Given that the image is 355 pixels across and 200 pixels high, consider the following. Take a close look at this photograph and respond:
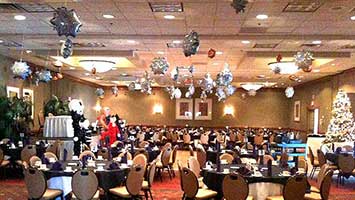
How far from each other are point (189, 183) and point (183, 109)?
20.1 metres

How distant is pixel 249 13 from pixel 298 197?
3266 mm

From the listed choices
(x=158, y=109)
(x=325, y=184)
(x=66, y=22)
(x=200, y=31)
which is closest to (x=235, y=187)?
(x=325, y=184)

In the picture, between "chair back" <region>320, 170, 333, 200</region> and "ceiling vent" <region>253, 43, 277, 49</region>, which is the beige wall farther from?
"chair back" <region>320, 170, 333, 200</region>

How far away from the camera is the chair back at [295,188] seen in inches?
253

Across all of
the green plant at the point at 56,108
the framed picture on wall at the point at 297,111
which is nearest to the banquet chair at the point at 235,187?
the green plant at the point at 56,108

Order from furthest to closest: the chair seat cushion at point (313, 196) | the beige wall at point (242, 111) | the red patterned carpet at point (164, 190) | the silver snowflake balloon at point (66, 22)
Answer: the beige wall at point (242, 111) < the red patterned carpet at point (164, 190) < the chair seat cushion at point (313, 196) < the silver snowflake balloon at point (66, 22)

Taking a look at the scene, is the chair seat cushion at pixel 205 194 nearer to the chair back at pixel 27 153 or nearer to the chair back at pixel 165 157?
the chair back at pixel 165 157

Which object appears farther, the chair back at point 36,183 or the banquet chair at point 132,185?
the banquet chair at point 132,185

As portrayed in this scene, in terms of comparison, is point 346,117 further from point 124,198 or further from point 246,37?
point 124,198

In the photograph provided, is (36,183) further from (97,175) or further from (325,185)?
(325,185)

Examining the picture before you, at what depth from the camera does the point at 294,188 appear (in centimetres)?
645

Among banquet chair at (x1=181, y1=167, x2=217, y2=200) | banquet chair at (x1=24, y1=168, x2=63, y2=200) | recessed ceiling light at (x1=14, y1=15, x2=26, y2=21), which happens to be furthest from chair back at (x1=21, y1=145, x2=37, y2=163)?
banquet chair at (x1=181, y1=167, x2=217, y2=200)

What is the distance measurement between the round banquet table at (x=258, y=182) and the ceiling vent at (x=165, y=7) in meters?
2.82

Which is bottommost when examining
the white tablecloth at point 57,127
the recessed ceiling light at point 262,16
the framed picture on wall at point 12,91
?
the white tablecloth at point 57,127
